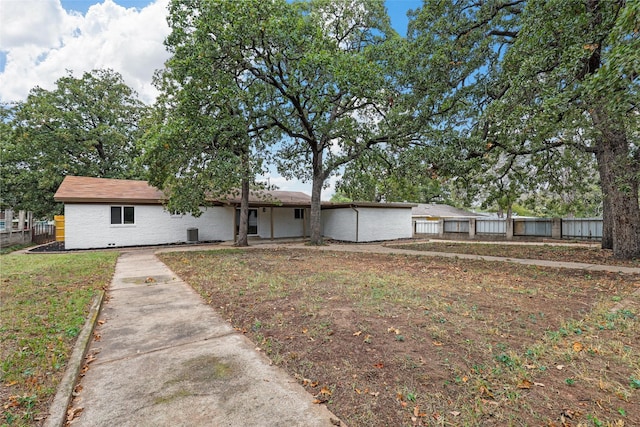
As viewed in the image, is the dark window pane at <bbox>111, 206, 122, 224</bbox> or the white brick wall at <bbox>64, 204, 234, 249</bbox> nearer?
the white brick wall at <bbox>64, 204, 234, 249</bbox>

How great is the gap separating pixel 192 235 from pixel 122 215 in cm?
328

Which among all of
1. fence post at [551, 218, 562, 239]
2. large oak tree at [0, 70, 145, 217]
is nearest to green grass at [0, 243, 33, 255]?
large oak tree at [0, 70, 145, 217]

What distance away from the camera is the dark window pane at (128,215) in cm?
1491

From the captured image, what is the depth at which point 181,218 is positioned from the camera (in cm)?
1630

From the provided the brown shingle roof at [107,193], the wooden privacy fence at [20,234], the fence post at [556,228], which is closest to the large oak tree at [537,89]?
the fence post at [556,228]

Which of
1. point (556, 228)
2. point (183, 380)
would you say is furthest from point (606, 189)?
point (183, 380)

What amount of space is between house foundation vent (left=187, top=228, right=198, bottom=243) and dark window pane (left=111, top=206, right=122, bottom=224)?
3.10 m

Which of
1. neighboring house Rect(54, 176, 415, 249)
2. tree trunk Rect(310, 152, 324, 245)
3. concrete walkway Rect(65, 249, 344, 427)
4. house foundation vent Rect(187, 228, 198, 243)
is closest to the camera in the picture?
concrete walkway Rect(65, 249, 344, 427)

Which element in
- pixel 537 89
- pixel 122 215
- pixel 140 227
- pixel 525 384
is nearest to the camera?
pixel 525 384

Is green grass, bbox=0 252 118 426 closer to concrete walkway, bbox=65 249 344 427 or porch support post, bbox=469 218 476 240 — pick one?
concrete walkway, bbox=65 249 344 427

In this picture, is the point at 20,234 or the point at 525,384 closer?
the point at 525,384

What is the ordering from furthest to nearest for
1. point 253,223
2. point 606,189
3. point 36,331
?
point 253,223 → point 606,189 → point 36,331

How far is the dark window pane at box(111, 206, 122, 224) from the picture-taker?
47.8ft

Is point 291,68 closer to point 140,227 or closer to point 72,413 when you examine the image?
point 140,227
